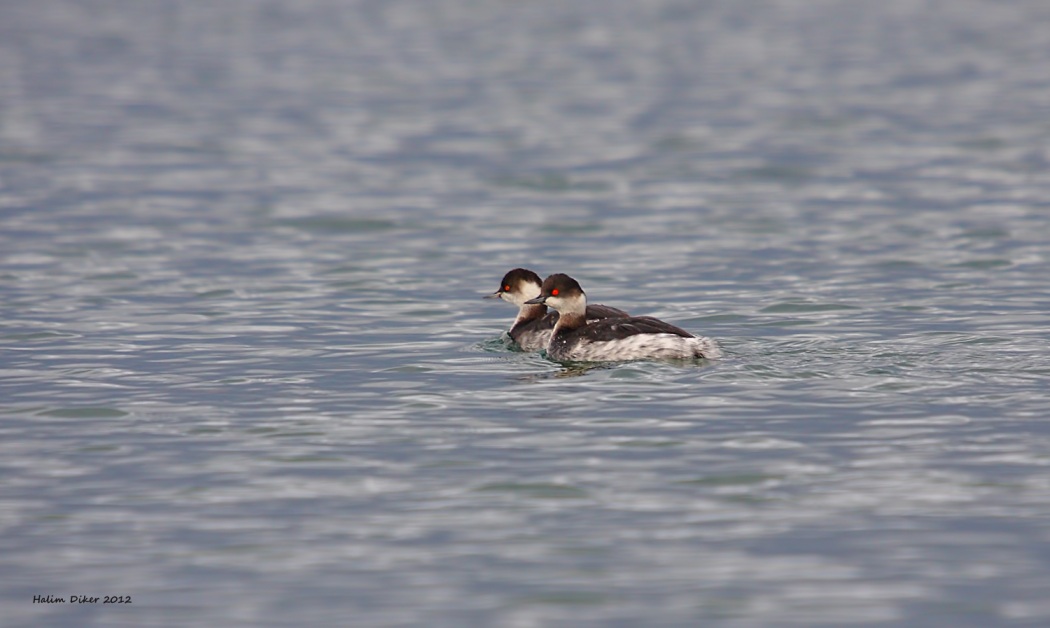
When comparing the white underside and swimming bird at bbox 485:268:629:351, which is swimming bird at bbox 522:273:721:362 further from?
swimming bird at bbox 485:268:629:351

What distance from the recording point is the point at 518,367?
581 inches

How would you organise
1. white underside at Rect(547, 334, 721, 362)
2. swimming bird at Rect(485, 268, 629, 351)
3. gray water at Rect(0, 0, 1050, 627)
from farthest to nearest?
swimming bird at Rect(485, 268, 629, 351), white underside at Rect(547, 334, 721, 362), gray water at Rect(0, 0, 1050, 627)

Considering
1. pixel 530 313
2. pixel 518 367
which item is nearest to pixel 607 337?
pixel 518 367

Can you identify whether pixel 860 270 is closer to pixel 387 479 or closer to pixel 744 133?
pixel 387 479

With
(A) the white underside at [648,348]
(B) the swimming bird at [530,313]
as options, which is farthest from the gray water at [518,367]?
(B) the swimming bird at [530,313]

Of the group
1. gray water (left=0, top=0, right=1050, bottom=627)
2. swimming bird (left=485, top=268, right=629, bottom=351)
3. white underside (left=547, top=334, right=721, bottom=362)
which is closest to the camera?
gray water (left=0, top=0, right=1050, bottom=627)

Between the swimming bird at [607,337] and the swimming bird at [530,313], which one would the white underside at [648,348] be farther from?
the swimming bird at [530,313]

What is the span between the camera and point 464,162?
32031mm

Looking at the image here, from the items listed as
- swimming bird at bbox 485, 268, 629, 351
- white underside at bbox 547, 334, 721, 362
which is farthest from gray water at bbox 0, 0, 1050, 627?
swimming bird at bbox 485, 268, 629, 351

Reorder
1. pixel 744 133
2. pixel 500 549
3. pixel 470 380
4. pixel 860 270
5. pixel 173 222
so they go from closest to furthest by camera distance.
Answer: pixel 500 549 → pixel 470 380 → pixel 860 270 → pixel 173 222 → pixel 744 133

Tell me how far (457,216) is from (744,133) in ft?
37.4

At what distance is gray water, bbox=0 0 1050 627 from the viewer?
9055 millimetres

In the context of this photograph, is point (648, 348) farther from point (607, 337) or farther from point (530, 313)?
point (530, 313)

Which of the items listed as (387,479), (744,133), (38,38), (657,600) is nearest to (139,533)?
(387,479)
